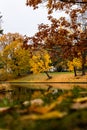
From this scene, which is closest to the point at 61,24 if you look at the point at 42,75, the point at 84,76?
the point at 84,76

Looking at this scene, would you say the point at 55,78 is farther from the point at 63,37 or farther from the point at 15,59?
the point at 63,37

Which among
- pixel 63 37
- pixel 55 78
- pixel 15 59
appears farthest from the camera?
pixel 15 59

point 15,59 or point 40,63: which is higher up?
point 15,59

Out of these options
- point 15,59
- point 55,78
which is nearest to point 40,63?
point 55,78

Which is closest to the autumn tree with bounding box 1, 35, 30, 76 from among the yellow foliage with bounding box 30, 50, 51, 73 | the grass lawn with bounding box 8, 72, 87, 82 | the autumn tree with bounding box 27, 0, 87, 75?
the grass lawn with bounding box 8, 72, 87, 82

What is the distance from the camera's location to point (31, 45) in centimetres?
1806

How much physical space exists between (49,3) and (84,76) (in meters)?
51.0

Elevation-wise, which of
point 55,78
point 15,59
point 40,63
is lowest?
point 55,78

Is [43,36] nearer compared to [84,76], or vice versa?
[43,36]

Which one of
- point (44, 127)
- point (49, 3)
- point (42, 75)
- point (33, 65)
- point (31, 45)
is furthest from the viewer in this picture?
point (42, 75)

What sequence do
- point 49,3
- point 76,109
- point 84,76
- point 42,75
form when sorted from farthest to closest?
point 42,75
point 84,76
point 49,3
point 76,109

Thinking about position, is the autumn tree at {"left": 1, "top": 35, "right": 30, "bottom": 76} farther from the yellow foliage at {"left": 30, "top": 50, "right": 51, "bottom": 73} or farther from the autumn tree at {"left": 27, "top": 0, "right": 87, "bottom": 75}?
the autumn tree at {"left": 27, "top": 0, "right": 87, "bottom": 75}

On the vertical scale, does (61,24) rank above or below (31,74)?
above

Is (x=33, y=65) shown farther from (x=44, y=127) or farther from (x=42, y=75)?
(x=44, y=127)
